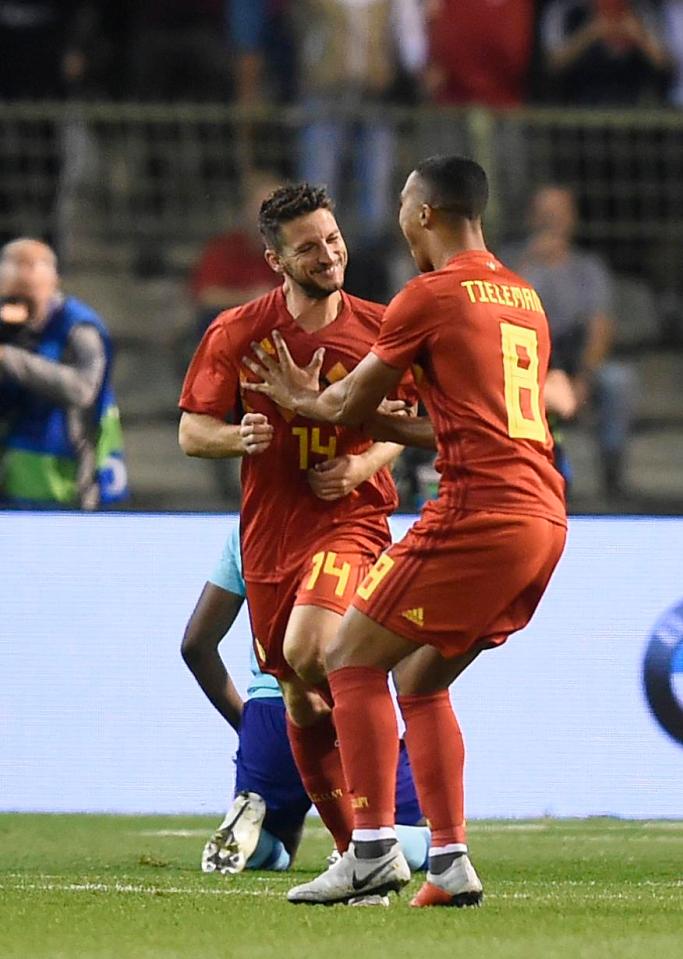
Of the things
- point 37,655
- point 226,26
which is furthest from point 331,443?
point 226,26

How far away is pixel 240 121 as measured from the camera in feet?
39.8

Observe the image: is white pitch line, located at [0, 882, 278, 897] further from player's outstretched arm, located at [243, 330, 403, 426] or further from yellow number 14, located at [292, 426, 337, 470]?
player's outstretched arm, located at [243, 330, 403, 426]

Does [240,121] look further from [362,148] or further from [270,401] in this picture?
[270,401]

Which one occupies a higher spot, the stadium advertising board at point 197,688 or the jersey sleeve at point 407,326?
the jersey sleeve at point 407,326

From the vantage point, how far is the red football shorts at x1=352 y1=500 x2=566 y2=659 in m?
5.05

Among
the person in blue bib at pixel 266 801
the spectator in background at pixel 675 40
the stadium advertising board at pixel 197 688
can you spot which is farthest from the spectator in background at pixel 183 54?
the person in blue bib at pixel 266 801

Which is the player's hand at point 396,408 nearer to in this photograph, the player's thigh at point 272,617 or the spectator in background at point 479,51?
the player's thigh at point 272,617

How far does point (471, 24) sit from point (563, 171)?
1010mm

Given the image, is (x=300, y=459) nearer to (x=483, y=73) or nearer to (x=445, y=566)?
(x=445, y=566)

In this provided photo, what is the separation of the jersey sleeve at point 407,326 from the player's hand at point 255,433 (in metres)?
0.61

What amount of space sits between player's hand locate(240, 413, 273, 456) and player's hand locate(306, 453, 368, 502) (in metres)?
0.20

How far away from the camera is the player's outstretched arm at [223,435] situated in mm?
5668

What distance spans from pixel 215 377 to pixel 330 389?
0.70 meters

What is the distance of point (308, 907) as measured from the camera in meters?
5.15
